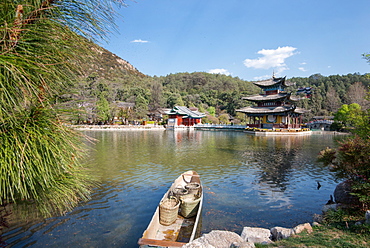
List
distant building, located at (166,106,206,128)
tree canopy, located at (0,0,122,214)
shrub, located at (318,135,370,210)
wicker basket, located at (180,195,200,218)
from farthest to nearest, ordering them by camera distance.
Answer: distant building, located at (166,106,206,128), wicker basket, located at (180,195,200,218), shrub, located at (318,135,370,210), tree canopy, located at (0,0,122,214)

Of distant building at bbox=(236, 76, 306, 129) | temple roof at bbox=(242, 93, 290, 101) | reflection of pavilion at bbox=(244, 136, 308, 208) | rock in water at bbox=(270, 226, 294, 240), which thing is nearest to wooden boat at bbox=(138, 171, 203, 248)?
rock in water at bbox=(270, 226, 294, 240)

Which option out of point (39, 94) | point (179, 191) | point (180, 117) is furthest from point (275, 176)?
point (180, 117)

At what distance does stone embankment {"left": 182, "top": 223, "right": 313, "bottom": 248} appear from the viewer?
4.14 m

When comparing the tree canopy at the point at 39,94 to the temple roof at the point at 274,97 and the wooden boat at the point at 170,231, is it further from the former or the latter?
the temple roof at the point at 274,97

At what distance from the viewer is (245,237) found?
4.93 meters

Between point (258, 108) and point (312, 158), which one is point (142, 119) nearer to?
point (258, 108)

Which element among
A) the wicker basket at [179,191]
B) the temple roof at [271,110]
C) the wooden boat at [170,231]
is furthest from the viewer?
the temple roof at [271,110]

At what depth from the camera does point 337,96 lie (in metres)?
61.9

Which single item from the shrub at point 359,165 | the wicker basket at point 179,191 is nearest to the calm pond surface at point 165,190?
the wicker basket at point 179,191

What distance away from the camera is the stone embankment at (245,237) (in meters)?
4.14

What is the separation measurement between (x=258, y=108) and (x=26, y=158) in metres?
41.3

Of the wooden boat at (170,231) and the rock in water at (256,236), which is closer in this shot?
the wooden boat at (170,231)

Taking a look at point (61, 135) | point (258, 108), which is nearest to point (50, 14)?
point (61, 135)

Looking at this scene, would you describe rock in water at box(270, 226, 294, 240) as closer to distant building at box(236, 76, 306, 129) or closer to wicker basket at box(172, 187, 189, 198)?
wicker basket at box(172, 187, 189, 198)
